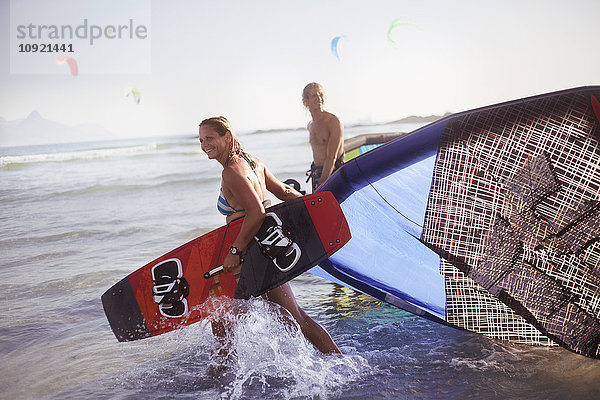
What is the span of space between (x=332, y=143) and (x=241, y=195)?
7.92ft

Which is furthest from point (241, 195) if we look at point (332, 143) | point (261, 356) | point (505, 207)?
point (332, 143)

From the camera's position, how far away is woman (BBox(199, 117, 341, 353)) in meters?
2.69

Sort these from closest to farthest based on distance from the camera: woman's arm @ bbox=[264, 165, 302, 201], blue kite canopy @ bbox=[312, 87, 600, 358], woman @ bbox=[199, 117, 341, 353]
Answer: blue kite canopy @ bbox=[312, 87, 600, 358] → woman @ bbox=[199, 117, 341, 353] → woman's arm @ bbox=[264, 165, 302, 201]

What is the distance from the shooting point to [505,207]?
268 cm

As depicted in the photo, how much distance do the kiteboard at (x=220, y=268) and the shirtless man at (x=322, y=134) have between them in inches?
79.3

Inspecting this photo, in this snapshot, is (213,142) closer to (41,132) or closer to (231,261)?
(231,261)

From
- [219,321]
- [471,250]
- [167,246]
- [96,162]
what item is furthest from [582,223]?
[96,162]

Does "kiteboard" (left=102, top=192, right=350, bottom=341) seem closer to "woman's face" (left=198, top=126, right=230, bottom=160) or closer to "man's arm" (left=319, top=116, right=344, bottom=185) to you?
"woman's face" (left=198, top=126, right=230, bottom=160)

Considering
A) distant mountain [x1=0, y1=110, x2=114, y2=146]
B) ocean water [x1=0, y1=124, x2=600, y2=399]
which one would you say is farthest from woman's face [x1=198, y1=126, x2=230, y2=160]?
distant mountain [x1=0, y1=110, x2=114, y2=146]

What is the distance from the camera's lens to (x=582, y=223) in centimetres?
258

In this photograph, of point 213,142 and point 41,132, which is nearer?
point 213,142

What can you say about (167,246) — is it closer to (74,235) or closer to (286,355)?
(74,235)

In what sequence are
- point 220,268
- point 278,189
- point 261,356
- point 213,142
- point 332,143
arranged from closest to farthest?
point 213,142 → point 220,268 → point 261,356 → point 278,189 → point 332,143

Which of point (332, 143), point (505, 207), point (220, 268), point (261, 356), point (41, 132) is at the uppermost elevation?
point (41, 132)
